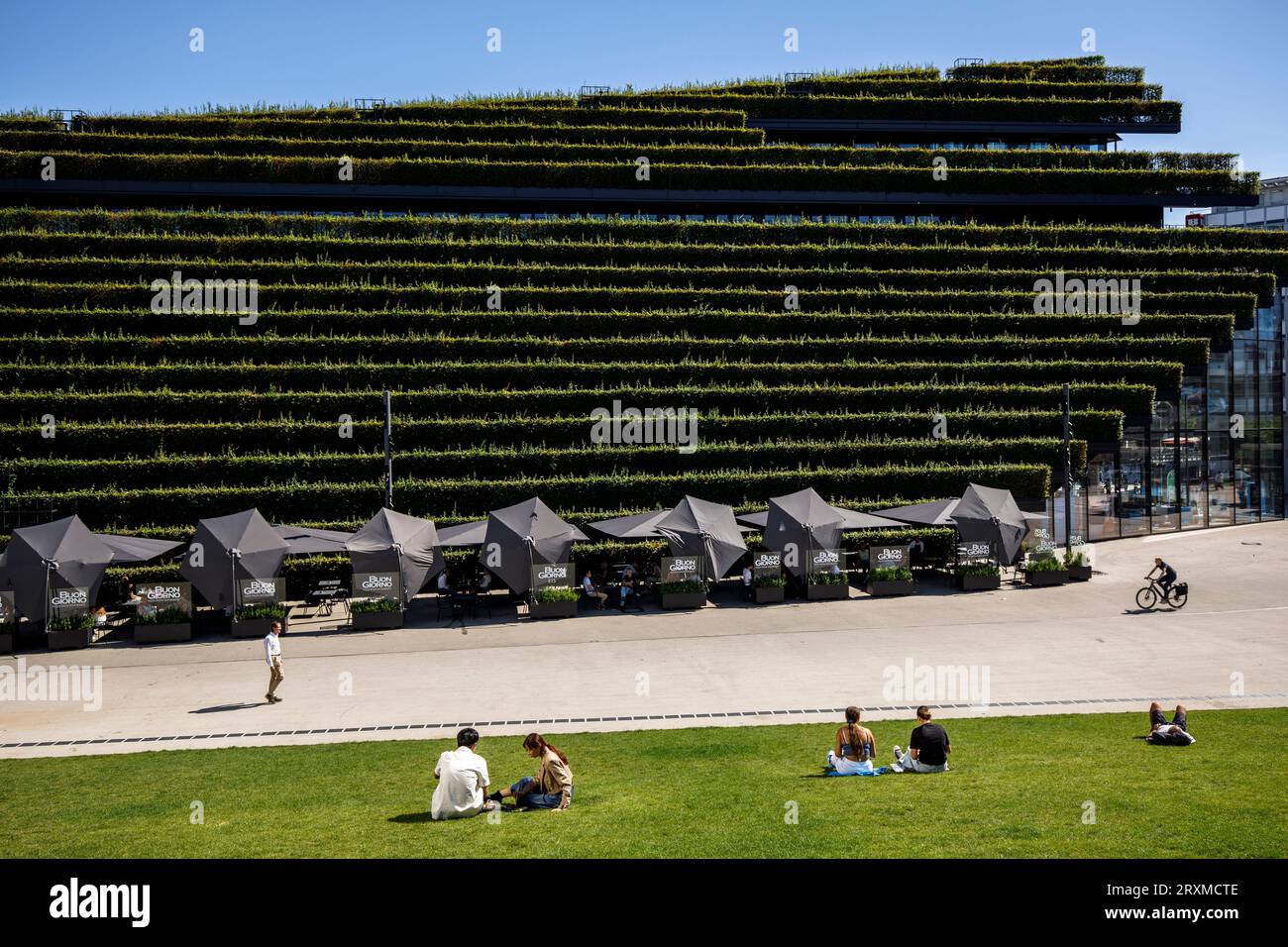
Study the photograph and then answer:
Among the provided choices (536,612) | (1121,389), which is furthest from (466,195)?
(1121,389)

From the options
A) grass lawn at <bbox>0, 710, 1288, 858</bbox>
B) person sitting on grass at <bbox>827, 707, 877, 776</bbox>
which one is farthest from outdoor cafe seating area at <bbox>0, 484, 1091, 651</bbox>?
person sitting on grass at <bbox>827, 707, 877, 776</bbox>

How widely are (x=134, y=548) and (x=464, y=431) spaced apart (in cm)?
1325

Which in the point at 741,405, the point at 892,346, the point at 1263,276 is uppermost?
the point at 1263,276

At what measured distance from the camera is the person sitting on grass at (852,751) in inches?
576

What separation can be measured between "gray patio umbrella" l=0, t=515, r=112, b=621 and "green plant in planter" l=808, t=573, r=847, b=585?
2163 centimetres

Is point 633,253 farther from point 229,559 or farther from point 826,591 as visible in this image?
point 229,559

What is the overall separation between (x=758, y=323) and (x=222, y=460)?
23.4 m

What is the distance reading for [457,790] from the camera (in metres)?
12.6

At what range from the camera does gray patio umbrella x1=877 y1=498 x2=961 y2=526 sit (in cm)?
3403

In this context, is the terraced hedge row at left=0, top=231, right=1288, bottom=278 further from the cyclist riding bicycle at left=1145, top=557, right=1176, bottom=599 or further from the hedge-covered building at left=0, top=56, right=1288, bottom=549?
the cyclist riding bicycle at left=1145, top=557, right=1176, bottom=599

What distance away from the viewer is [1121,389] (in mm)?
43812

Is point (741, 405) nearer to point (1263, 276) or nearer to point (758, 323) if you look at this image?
point (758, 323)

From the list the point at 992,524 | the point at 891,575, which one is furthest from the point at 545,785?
the point at 992,524

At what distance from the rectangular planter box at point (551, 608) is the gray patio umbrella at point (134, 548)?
1114 centimetres
